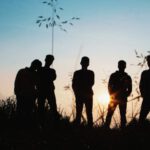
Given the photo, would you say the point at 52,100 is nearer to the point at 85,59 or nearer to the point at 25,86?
the point at 25,86

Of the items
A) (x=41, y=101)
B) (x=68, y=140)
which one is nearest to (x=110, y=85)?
(x=41, y=101)

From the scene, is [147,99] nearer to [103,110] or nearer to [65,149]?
[103,110]

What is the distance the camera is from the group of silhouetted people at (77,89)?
8.02 meters

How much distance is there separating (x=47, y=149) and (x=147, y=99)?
3842 mm

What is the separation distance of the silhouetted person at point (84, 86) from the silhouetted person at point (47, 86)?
1.73 feet

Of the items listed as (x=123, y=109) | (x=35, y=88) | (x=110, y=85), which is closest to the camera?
(x=35, y=88)

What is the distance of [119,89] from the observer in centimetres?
873

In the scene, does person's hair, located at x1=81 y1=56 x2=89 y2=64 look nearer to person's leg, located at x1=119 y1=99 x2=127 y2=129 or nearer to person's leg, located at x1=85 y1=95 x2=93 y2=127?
person's leg, located at x1=85 y1=95 x2=93 y2=127

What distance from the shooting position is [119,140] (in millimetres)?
5336

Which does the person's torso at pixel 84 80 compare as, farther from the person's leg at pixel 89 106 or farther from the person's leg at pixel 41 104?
the person's leg at pixel 41 104

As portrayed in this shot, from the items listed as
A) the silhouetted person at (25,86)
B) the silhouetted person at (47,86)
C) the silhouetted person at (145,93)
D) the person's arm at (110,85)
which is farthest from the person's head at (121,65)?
the silhouetted person at (25,86)

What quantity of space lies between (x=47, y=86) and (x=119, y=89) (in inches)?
68.8

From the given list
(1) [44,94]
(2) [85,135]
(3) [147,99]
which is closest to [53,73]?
(1) [44,94]

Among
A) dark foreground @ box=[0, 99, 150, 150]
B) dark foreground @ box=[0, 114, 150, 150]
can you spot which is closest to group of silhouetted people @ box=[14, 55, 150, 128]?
dark foreground @ box=[0, 99, 150, 150]
